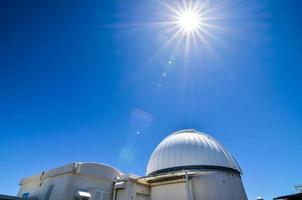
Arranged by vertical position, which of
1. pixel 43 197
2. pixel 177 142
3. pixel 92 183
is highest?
pixel 177 142

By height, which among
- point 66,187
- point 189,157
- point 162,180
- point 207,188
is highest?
point 189,157

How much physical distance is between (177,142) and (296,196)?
316 inches

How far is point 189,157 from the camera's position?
12492 millimetres

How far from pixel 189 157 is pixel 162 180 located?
9.07 feet

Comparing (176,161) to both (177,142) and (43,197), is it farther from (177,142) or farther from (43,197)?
(43,197)

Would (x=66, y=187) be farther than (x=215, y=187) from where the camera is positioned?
No

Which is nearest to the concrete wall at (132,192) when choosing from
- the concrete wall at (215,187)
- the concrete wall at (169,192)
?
the concrete wall at (169,192)

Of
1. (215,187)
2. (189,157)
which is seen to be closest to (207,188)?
(215,187)

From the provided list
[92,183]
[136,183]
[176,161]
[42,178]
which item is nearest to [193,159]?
[176,161]

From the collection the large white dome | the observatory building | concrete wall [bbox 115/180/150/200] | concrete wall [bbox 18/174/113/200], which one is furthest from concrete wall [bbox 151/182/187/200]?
concrete wall [bbox 18/174/113/200]

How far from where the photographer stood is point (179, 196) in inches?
433

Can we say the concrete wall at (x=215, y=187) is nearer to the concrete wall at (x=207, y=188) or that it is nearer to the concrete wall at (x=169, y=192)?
the concrete wall at (x=207, y=188)

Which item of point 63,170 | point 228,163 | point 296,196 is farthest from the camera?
point 228,163

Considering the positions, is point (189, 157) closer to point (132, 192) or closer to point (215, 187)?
point (215, 187)
